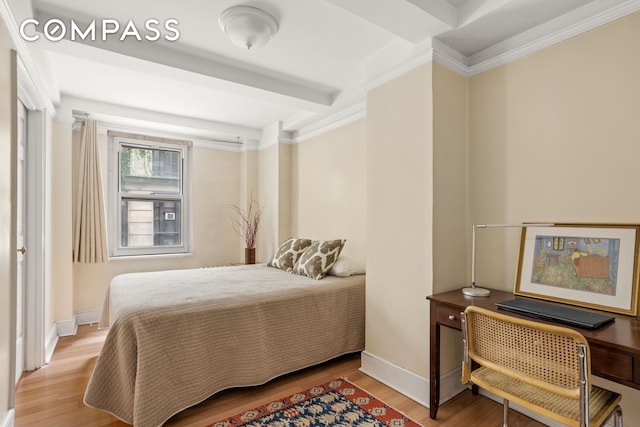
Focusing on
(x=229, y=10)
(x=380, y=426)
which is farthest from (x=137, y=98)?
(x=380, y=426)

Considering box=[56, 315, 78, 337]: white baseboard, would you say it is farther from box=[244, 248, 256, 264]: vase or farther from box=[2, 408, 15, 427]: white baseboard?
box=[244, 248, 256, 264]: vase

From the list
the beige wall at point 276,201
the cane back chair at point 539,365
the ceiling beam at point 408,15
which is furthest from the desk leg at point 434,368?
the beige wall at point 276,201

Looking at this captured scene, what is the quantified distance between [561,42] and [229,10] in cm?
202

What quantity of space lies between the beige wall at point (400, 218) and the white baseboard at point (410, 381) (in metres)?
0.05

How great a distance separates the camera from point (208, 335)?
215 centimetres

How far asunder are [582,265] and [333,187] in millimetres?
2430

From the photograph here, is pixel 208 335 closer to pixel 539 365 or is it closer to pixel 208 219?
pixel 539 365

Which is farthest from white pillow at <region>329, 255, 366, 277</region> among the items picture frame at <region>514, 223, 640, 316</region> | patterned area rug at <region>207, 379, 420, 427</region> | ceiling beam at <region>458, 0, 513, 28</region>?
ceiling beam at <region>458, 0, 513, 28</region>

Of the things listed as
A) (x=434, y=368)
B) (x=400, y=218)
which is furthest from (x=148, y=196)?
(x=434, y=368)

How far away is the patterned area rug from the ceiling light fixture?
7.88 ft

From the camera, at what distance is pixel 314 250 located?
3248mm

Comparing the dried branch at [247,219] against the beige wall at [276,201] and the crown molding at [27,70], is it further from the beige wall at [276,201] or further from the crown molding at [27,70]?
the crown molding at [27,70]

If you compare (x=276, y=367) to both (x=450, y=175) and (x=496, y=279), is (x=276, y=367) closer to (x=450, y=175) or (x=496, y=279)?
(x=496, y=279)

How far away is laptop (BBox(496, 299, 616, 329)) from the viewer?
1.43 metres
